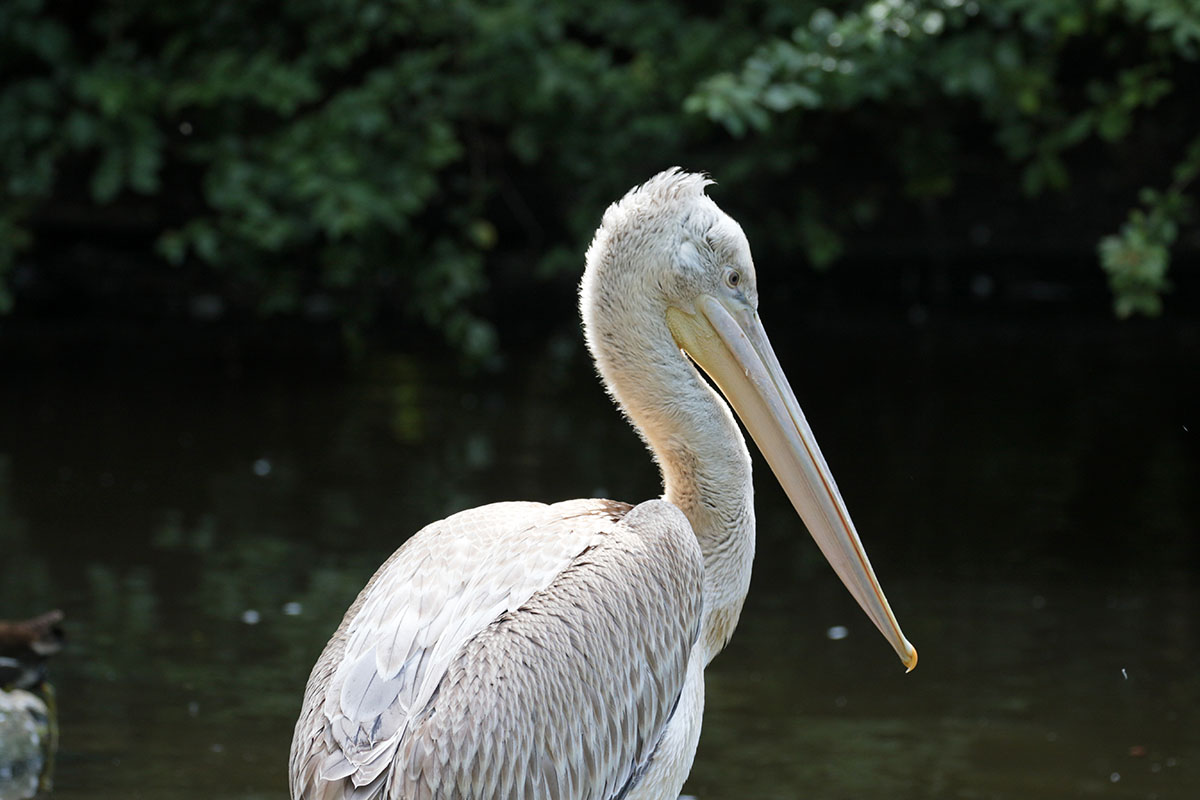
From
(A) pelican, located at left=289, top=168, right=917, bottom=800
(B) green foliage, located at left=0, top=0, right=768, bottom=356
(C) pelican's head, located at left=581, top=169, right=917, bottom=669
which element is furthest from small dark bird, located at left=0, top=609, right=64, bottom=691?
(B) green foliage, located at left=0, top=0, right=768, bottom=356

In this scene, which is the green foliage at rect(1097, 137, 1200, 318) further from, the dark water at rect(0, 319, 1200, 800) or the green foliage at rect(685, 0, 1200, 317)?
the dark water at rect(0, 319, 1200, 800)

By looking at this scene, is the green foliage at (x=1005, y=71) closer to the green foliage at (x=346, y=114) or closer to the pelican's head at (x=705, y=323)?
the green foliage at (x=346, y=114)

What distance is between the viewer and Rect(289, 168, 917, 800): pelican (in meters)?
2.57

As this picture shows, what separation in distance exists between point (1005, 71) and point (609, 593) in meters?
4.61

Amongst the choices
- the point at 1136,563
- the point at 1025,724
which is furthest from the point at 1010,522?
the point at 1025,724

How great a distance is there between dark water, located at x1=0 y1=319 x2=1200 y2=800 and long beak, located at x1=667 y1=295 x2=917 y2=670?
1029mm

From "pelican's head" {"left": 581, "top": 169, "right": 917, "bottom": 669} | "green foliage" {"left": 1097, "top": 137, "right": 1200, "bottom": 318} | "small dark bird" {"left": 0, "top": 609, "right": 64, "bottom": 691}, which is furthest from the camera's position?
"green foliage" {"left": 1097, "top": 137, "right": 1200, "bottom": 318}

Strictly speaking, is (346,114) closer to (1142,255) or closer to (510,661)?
(1142,255)

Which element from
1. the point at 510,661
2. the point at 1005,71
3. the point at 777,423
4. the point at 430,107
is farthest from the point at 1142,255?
the point at 510,661

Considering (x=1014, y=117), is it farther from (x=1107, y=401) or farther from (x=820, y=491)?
(x=820, y=491)

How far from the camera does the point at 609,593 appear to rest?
2.85 meters

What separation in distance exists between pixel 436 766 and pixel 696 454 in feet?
3.02

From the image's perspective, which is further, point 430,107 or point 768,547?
point 430,107

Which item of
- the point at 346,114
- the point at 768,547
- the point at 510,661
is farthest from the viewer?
the point at 346,114
